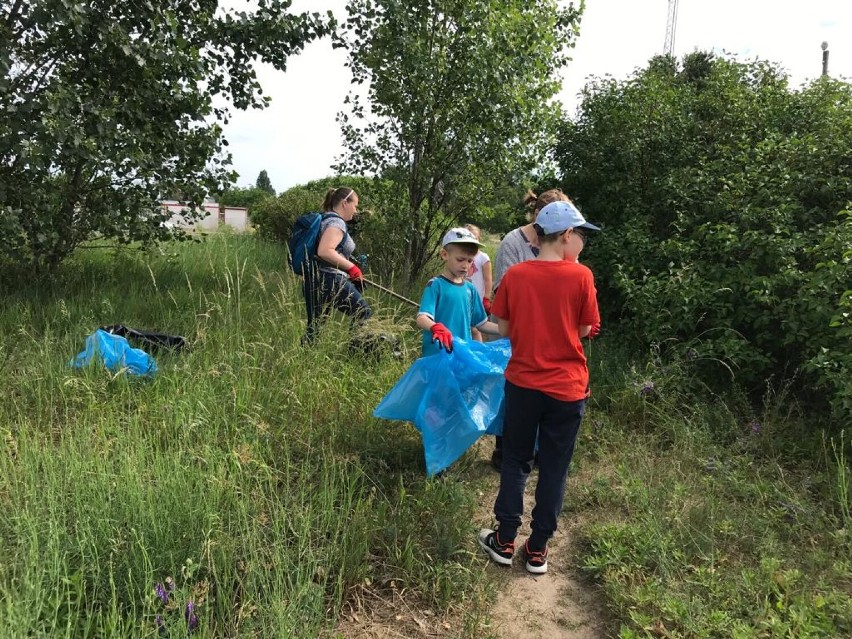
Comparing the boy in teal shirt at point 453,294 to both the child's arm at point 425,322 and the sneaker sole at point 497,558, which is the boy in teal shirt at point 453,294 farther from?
the sneaker sole at point 497,558

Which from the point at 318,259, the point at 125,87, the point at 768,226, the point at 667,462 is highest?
the point at 125,87

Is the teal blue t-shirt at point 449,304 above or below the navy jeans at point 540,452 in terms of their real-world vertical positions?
above

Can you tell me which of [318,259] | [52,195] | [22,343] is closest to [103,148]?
[52,195]

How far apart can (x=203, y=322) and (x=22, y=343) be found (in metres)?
1.30

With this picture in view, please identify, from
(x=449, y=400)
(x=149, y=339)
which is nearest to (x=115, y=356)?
(x=149, y=339)

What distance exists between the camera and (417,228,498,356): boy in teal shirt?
9.91ft

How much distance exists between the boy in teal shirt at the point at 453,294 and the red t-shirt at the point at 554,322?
0.65m

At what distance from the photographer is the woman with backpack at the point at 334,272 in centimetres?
400

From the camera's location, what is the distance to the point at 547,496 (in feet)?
8.09

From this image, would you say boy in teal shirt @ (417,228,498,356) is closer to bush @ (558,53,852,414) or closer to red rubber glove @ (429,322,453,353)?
red rubber glove @ (429,322,453,353)

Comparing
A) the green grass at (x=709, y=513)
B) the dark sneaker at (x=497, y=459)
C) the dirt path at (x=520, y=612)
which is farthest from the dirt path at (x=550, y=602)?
the dark sneaker at (x=497, y=459)

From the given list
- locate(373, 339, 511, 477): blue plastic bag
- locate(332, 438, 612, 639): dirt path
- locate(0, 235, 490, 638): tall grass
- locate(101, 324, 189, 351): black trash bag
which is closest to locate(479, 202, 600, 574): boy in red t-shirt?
locate(332, 438, 612, 639): dirt path

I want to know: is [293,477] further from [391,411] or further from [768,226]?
[768,226]

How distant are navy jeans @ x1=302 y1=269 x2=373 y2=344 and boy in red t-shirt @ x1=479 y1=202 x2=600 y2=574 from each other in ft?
6.06
